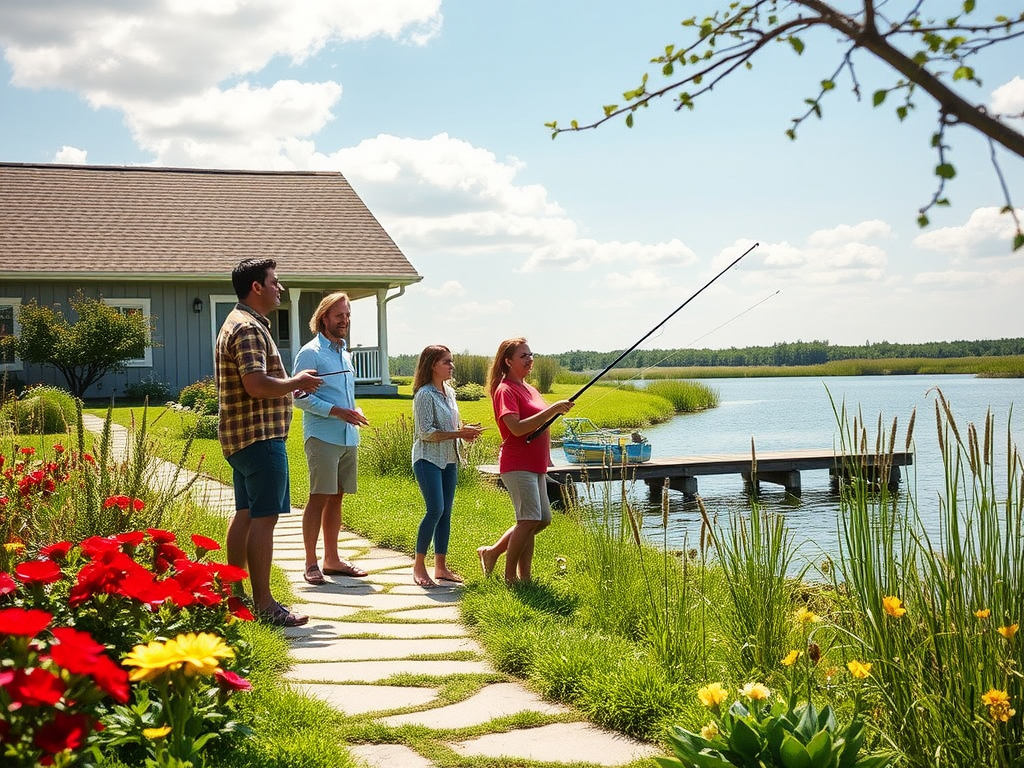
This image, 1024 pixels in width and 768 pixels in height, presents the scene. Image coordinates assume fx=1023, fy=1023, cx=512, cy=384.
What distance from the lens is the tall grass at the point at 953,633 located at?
9.23 feet

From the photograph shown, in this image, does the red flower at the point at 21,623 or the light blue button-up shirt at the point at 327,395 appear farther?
the light blue button-up shirt at the point at 327,395

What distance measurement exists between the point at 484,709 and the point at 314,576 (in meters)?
2.54

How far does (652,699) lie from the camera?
148 inches

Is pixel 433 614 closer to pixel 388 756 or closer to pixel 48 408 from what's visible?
pixel 388 756

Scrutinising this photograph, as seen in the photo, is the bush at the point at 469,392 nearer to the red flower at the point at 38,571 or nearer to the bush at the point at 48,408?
the bush at the point at 48,408

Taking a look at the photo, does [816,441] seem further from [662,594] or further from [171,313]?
[662,594]

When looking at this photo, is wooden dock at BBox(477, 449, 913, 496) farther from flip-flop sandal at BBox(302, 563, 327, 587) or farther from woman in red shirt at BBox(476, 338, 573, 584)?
woman in red shirt at BBox(476, 338, 573, 584)

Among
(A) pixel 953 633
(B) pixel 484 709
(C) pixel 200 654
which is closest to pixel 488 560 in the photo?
(B) pixel 484 709

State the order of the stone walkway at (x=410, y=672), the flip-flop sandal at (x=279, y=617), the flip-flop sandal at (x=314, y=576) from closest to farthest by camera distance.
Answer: the stone walkway at (x=410, y=672) → the flip-flop sandal at (x=279, y=617) → the flip-flop sandal at (x=314, y=576)

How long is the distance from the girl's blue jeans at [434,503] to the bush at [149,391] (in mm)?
15317

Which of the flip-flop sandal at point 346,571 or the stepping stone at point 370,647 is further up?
the flip-flop sandal at point 346,571

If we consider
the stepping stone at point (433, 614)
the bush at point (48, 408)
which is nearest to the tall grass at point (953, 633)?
the stepping stone at point (433, 614)

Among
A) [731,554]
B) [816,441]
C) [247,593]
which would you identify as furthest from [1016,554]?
[816,441]

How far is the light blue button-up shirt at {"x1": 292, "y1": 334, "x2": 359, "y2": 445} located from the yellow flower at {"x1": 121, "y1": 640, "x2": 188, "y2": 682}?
3.93m
